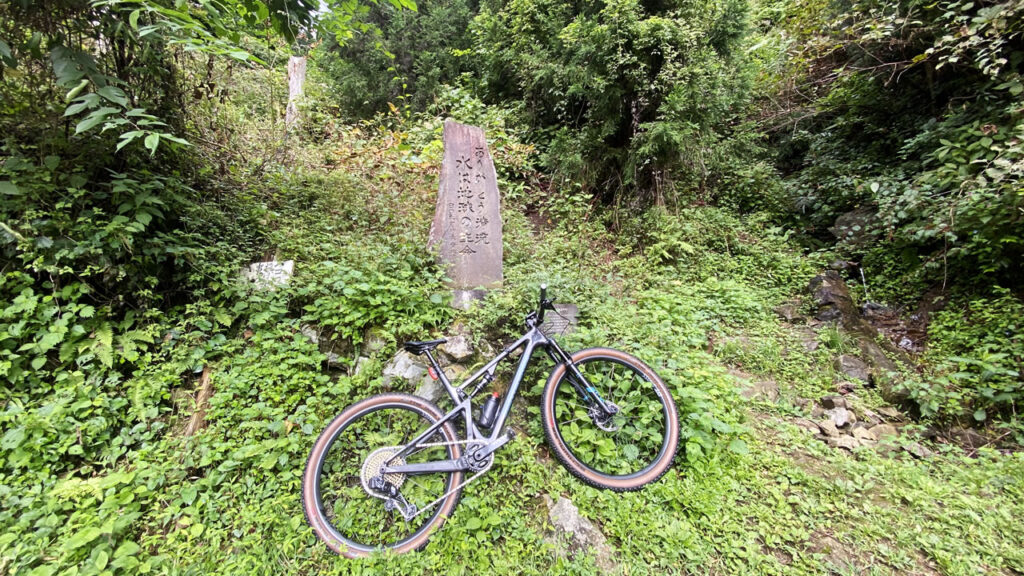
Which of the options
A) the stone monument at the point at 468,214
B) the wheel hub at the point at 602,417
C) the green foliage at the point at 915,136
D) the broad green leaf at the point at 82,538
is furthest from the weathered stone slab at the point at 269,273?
the green foliage at the point at 915,136

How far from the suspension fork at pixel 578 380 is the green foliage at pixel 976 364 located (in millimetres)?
3013

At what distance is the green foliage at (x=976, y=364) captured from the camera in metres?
3.03

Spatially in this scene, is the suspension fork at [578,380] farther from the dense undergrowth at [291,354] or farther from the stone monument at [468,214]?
the stone monument at [468,214]

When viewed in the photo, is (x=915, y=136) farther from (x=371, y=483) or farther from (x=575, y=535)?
(x=371, y=483)

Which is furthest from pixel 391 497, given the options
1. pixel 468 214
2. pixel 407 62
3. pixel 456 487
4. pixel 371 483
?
pixel 407 62

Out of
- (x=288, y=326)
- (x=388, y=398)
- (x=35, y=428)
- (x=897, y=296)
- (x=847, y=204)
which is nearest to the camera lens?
(x=35, y=428)

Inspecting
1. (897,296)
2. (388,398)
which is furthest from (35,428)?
(897,296)

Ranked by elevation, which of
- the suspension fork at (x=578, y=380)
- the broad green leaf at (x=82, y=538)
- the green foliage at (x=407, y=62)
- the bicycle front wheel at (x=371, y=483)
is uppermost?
the green foliage at (x=407, y=62)

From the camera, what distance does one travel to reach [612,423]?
2.75m

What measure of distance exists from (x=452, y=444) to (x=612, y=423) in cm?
123

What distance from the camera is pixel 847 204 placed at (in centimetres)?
561

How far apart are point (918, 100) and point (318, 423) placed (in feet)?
28.3

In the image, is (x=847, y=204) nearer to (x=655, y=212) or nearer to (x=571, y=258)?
(x=655, y=212)

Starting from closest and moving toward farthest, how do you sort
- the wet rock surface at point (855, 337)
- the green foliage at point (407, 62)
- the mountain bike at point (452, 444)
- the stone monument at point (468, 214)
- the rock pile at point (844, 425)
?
the mountain bike at point (452, 444) < the rock pile at point (844, 425) < the wet rock surface at point (855, 337) < the stone monument at point (468, 214) < the green foliage at point (407, 62)
